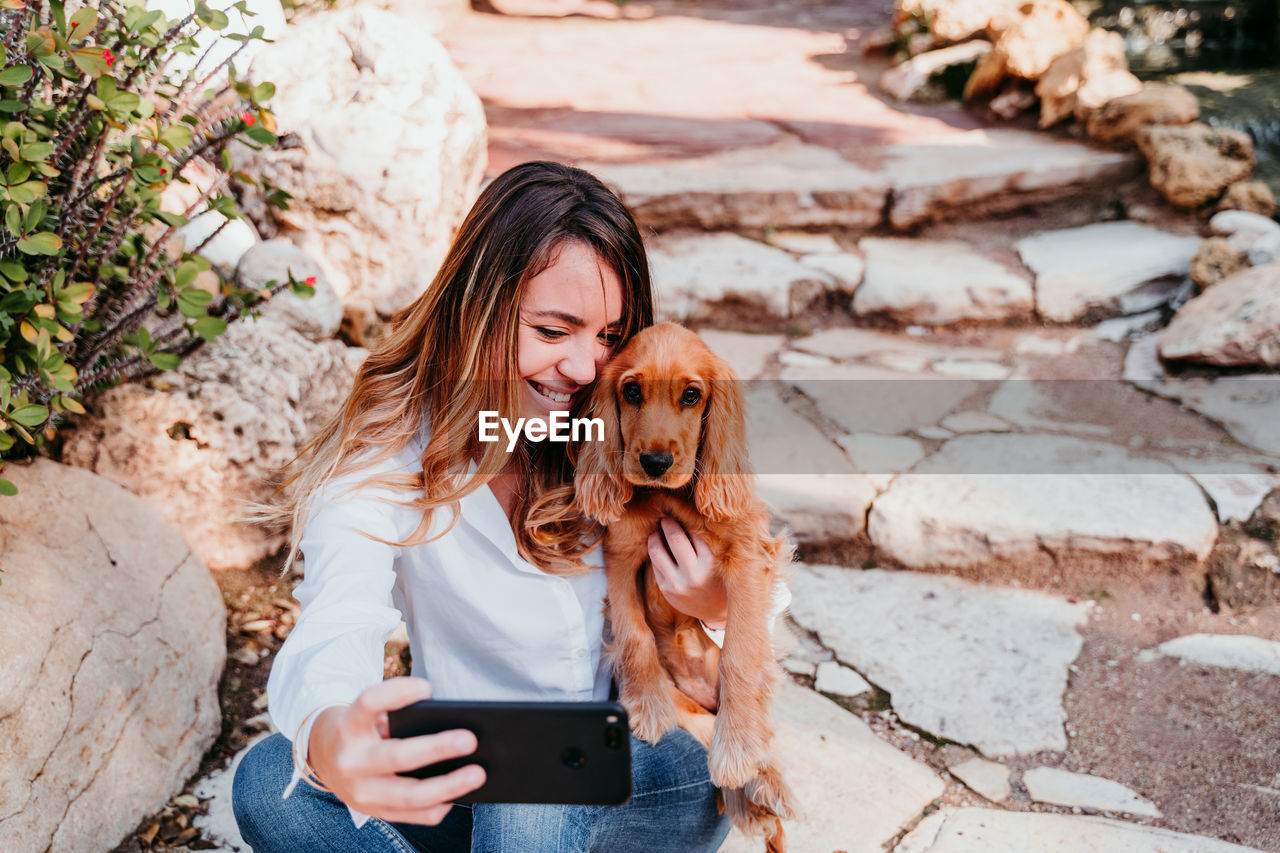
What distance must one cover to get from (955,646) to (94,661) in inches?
92.9

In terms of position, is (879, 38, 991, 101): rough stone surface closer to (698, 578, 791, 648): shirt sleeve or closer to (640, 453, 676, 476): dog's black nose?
(698, 578, 791, 648): shirt sleeve

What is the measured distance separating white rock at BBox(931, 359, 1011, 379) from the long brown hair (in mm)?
2621

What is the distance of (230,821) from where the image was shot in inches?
91.1

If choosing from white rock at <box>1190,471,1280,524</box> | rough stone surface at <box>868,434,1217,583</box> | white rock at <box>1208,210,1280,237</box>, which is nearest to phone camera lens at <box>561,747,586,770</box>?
rough stone surface at <box>868,434,1217,583</box>

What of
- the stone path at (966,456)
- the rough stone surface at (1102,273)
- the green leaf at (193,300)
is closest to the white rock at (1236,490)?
the stone path at (966,456)

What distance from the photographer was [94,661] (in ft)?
7.32

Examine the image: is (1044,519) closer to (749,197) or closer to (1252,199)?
(749,197)

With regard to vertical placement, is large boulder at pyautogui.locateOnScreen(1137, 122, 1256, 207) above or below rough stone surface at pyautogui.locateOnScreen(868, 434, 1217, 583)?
above

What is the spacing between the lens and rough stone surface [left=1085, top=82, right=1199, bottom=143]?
520 cm

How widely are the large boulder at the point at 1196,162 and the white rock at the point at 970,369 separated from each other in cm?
156

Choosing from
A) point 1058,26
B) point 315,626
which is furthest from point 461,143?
point 1058,26

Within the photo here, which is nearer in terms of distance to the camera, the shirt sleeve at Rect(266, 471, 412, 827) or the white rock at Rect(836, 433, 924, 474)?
the shirt sleeve at Rect(266, 471, 412, 827)

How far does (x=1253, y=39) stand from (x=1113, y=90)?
3.80 metres

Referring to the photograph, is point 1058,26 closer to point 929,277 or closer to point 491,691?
point 929,277
